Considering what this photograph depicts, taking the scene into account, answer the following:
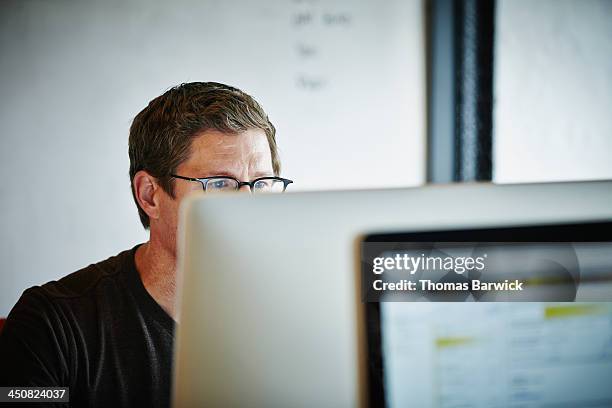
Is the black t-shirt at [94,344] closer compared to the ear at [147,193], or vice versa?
the black t-shirt at [94,344]

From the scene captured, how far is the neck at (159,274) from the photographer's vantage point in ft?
3.32

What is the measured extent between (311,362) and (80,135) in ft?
3.88

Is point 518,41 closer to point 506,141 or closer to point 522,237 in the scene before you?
point 506,141

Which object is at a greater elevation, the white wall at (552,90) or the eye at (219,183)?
the white wall at (552,90)

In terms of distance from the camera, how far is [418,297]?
0.51m

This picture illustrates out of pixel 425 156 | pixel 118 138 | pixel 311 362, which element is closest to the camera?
pixel 311 362

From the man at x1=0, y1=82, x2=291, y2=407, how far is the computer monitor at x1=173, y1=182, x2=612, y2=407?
0.48m

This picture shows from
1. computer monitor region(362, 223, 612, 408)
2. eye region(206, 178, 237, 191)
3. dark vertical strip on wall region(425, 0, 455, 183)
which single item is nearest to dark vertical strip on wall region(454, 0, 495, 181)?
dark vertical strip on wall region(425, 0, 455, 183)

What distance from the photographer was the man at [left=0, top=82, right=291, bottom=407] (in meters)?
0.93

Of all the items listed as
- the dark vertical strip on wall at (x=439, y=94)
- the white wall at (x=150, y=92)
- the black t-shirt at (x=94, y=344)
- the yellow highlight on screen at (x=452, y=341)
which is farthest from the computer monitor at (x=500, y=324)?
the dark vertical strip on wall at (x=439, y=94)

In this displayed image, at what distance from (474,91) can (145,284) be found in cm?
128

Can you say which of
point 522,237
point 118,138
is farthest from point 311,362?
point 118,138

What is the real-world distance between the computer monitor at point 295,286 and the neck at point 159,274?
51 centimetres

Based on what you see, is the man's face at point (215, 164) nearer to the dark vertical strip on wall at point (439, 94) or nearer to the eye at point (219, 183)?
the eye at point (219, 183)
